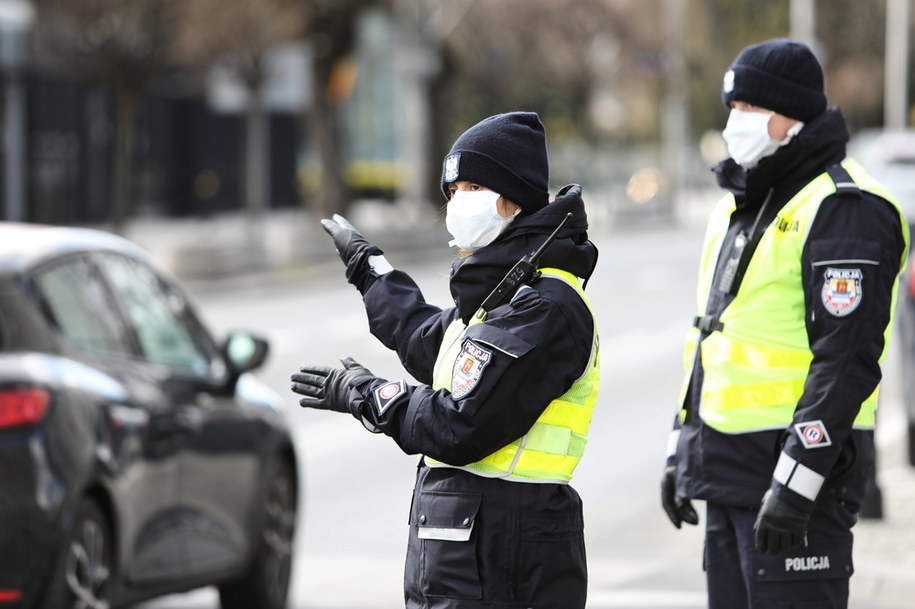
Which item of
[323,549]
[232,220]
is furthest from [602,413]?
[232,220]

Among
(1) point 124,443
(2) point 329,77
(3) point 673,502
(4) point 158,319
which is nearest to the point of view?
(3) point 673,502

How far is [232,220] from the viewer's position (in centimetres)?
4919

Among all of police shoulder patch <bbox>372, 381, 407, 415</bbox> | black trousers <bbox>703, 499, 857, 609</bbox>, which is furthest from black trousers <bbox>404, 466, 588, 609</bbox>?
black trousers <bbox>703, 499, 857, 609</bbox>

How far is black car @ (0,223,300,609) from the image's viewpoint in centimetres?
545

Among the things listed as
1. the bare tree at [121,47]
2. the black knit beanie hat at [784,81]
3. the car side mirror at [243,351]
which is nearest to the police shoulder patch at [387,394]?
the black knit beanie hat at [784,81]

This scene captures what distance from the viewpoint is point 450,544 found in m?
3.74

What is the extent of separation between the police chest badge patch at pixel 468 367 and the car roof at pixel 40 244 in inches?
103

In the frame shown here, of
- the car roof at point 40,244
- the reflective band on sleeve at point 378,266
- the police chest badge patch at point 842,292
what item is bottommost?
the police chest badge patch at point 842,292

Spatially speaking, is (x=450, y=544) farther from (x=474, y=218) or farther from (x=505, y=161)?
(x=505, y=161)

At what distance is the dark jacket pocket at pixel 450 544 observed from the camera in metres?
3.72

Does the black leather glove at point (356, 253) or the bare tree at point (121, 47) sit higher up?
the bare tree at point (121, 47)

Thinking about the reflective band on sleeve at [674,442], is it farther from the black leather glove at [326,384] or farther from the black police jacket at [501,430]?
the black leather glove at [326,384]

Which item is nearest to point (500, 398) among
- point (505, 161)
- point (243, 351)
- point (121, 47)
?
point (505, 161)

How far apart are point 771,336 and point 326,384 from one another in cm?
119
